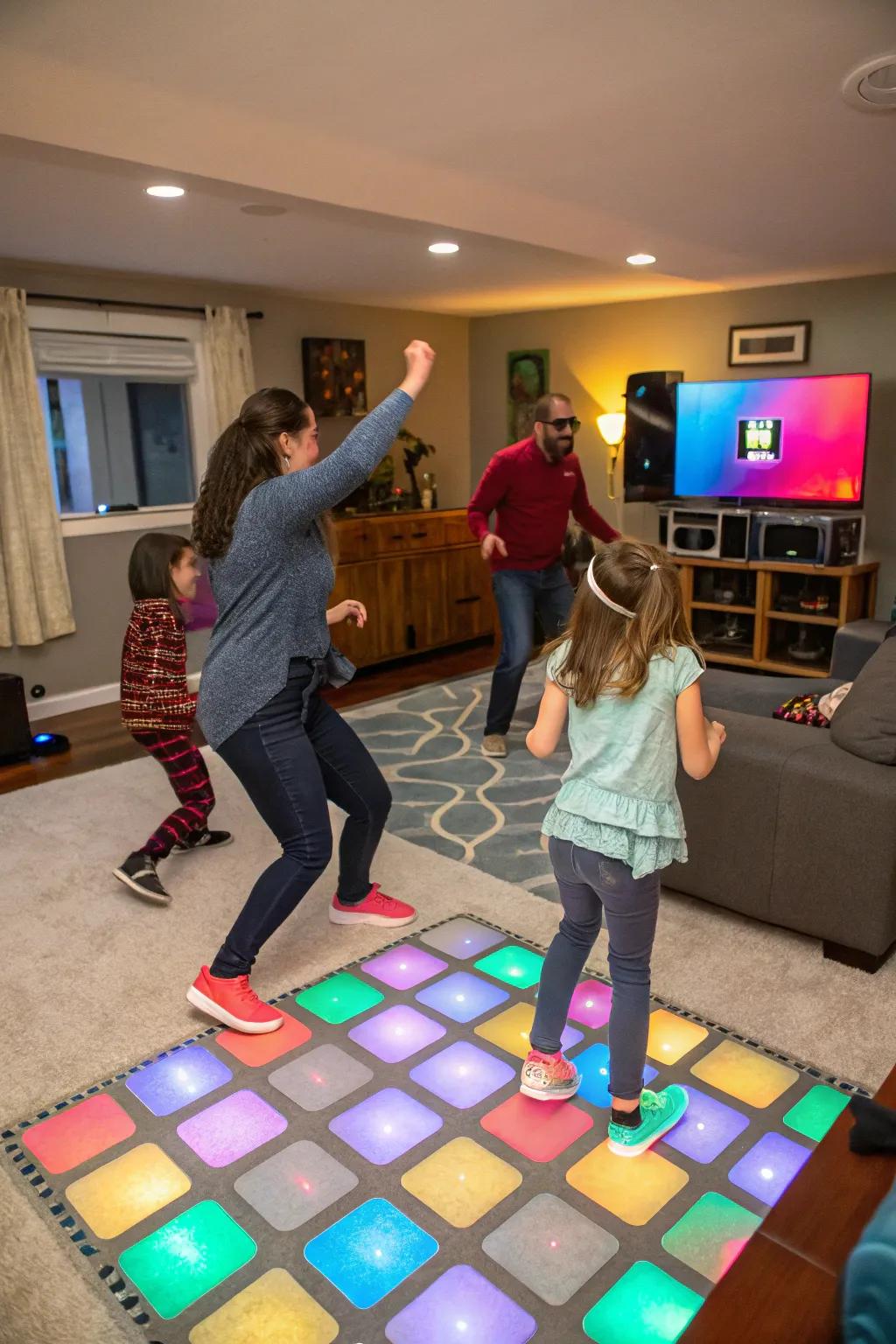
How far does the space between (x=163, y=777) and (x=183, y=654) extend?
1088mm

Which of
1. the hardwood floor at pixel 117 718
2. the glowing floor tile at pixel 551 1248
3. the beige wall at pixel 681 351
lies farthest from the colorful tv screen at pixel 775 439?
the glowing floor tile at pixel 551 1248

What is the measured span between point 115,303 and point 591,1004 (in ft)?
13.5

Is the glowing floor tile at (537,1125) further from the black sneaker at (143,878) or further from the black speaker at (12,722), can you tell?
the black speaker at (12,722)

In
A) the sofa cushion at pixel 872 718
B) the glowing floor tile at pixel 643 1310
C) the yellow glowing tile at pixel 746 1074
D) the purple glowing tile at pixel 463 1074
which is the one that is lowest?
the glowing floor tile at pixel 643 1310

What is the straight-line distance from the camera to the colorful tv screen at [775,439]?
4.91 metres

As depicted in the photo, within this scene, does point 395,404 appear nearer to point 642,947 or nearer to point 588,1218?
point 642,947

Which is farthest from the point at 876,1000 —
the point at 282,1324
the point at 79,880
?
the point at 79,880

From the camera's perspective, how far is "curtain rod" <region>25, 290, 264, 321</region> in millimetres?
4551

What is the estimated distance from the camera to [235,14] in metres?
Result: 1.64

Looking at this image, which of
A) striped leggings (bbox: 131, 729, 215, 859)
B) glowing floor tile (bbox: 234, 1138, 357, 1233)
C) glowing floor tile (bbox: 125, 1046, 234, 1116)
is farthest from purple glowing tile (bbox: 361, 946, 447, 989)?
striped leggings (bbox: 131, 729, 215, 859)

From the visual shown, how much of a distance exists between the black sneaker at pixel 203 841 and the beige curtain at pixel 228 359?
2.79 meters

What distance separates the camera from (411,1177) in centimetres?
171

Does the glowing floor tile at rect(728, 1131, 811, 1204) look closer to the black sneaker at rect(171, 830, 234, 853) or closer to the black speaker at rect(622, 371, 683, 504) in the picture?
the black sneaker at rect(171, 830, 234, 853)

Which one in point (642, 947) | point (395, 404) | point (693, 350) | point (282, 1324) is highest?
point (693, 350)
